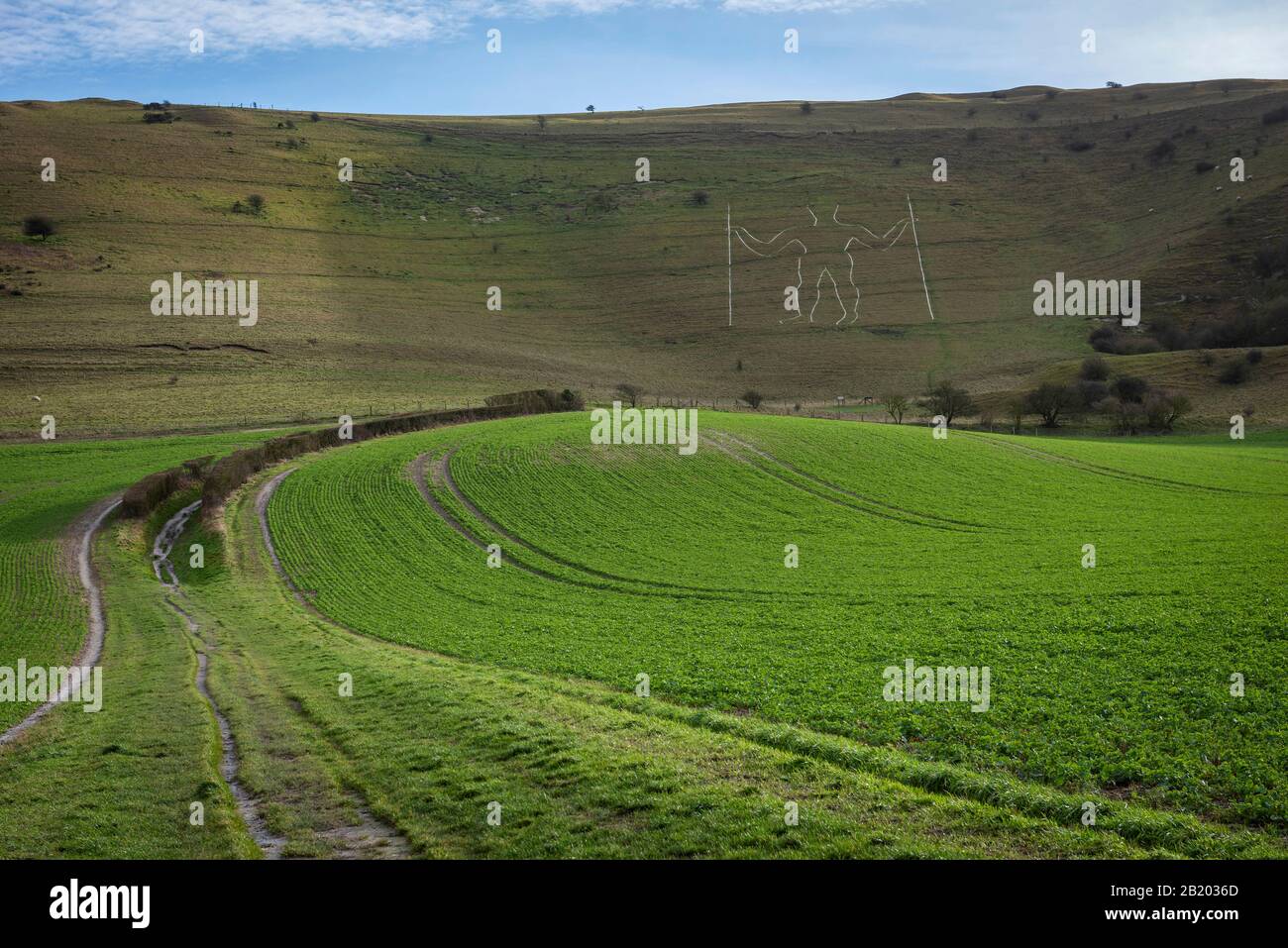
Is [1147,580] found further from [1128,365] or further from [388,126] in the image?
[388,126]

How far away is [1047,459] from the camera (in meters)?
57.2

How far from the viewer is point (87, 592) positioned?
35.8 meters

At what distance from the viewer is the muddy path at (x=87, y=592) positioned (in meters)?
20.3

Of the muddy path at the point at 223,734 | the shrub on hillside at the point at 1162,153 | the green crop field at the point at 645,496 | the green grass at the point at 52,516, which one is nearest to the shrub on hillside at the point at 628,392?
the green crop field at the point at 645,496

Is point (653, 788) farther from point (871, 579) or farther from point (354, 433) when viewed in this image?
point (354, 433)

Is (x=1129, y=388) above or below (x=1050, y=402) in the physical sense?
above

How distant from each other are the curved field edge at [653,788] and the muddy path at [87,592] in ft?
17.5

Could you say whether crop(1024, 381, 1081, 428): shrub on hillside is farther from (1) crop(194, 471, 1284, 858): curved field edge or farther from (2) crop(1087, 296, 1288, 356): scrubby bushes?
(1) crop(194, 471, 1284, 858): curved field edge

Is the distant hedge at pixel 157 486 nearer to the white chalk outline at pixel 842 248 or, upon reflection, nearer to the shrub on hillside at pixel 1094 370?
the white chalk outline at pixel 842 248

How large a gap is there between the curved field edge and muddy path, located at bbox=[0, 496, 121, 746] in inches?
210

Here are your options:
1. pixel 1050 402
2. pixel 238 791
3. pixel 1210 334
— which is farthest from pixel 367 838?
pixel 1210 334

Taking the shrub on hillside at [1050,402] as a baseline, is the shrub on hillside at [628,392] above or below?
above

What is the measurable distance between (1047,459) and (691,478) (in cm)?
2272

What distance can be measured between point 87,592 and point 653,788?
31.1 m
